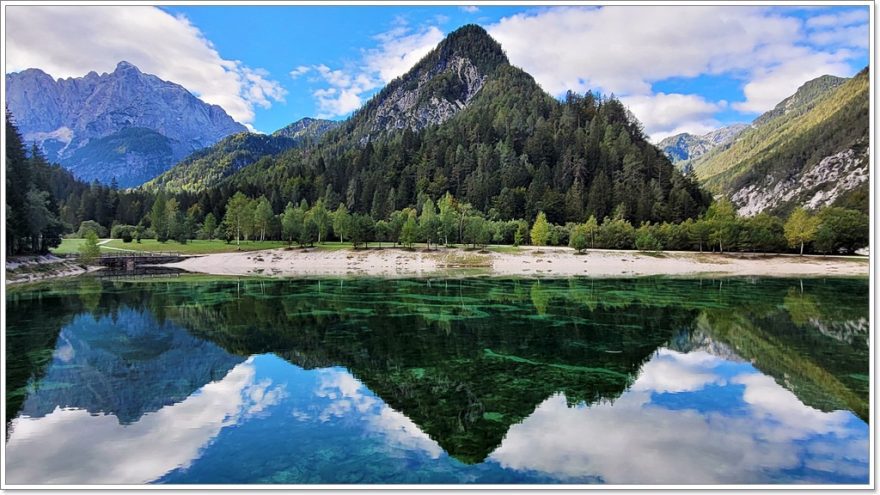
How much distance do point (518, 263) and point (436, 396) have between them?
56.1 metres

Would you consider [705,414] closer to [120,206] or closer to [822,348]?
[822,348]

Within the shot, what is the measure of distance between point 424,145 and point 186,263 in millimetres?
84936

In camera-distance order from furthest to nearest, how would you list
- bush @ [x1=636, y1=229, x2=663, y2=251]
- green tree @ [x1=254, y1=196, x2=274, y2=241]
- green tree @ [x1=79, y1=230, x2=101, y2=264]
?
green tree @ [x1=254, y1=196, x2=274, y2=241] → bush @ [x1=636, y1=229, x2=663, y2=251] → green tree @ [x1=79, y1=230, x2=101, y2=264]

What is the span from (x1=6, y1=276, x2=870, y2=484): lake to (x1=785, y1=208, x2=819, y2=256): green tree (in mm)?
49682

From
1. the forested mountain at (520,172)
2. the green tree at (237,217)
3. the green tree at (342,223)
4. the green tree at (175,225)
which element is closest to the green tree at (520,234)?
the forested mountain at (520,172)

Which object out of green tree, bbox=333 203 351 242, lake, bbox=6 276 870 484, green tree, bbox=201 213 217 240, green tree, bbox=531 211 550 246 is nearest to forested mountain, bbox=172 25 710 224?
green tree, bbox=531 211 550 246

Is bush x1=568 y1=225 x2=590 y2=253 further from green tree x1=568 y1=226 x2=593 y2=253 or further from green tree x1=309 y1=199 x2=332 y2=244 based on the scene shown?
green tree x1=309 y1=199 x2=332 y2=244

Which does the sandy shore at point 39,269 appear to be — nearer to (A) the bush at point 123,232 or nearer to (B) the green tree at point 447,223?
(A) the bush at point 123,232

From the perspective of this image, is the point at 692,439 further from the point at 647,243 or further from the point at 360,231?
the point at 360,231

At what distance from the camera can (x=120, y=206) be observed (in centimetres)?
12012

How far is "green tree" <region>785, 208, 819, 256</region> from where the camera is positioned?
69000mm

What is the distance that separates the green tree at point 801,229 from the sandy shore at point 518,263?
3307 millimetres

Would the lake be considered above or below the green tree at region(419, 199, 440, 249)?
below

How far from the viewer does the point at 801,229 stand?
7019 cm
